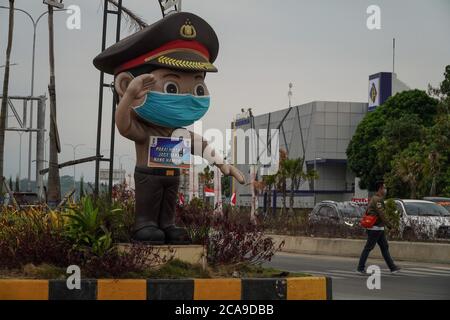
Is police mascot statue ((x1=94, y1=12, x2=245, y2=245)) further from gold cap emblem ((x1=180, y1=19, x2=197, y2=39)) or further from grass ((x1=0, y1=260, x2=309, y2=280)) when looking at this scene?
grass ((x1=0, y1=260, x2=309, y2=280))

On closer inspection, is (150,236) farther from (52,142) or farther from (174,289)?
(52,142)

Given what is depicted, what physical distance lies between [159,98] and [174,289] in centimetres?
275

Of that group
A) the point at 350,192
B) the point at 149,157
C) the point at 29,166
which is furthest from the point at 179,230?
the point at 350,192

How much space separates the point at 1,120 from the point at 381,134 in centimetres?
5134

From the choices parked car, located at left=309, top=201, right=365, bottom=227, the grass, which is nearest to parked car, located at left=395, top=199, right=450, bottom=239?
parked car, located at left=309, top=201, right=365, bottom=227

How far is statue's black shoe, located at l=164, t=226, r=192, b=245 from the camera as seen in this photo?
468 inches

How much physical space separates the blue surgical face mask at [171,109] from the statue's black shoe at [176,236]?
1.39 metres

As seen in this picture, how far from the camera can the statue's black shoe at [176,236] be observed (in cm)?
1188

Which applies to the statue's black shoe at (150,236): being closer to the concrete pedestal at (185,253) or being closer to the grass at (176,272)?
the concrete pedestal at (185,253)

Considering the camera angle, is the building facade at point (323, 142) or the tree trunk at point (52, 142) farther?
the building facade at point (323, 142)

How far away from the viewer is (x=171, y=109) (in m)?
11.8

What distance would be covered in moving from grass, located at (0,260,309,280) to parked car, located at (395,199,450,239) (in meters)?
13.6

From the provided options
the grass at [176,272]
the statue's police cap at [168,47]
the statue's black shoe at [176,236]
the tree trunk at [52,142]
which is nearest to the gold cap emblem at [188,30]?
the statue's police cap at [168,47]

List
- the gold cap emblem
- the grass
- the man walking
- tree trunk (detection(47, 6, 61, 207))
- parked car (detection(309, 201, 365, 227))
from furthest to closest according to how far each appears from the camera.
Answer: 1. parked car (detection(309, 201, 365, 227))
2. tree trunk (detection(47, 6, 61, 207))
3. the man walking
4. the gold cap emblem
5. the grass
